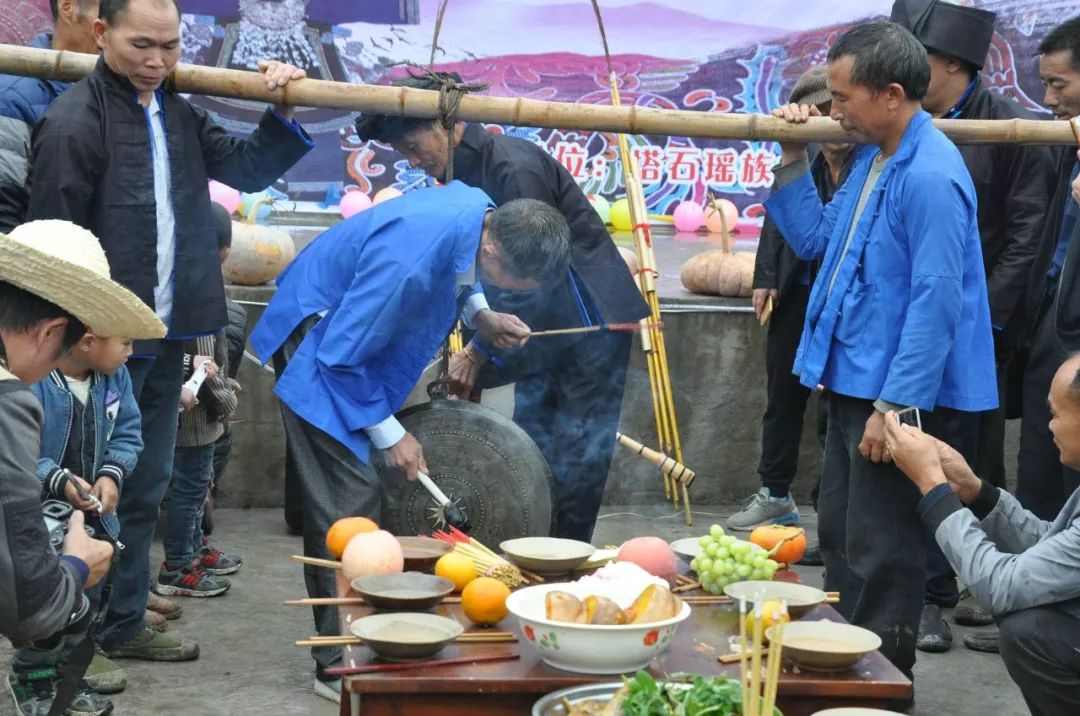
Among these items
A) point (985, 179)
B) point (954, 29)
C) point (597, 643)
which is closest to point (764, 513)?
point (985, 179)

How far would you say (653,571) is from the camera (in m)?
3.37

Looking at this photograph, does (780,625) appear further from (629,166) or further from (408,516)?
(629,166)

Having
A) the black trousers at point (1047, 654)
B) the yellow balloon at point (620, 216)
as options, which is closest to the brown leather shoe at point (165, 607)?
the black trousers at point (1047, 654)

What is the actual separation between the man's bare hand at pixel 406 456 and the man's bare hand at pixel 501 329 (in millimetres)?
753

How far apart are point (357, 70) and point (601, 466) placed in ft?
17.1

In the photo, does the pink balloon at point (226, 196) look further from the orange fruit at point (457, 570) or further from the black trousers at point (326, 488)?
the orange fruit at point (457, 570)

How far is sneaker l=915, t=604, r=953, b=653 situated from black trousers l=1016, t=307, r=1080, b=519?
1.92 feet

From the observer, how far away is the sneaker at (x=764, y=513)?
6.29m

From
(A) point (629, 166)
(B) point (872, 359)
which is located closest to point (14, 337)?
(B) point (872, 359)

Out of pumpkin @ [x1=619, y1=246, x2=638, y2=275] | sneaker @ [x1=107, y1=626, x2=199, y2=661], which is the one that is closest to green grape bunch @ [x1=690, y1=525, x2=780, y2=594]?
sneaker @ [x1=107, y1=626, x2=199, y2=661]

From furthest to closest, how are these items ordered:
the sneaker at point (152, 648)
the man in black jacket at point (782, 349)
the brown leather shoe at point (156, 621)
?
the man in black jacket at point (782, 349), the brown leather shoe at point (156, 621), the sneaker at point (152, 648)

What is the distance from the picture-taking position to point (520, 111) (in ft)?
13.7

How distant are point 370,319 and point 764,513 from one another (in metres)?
2.89

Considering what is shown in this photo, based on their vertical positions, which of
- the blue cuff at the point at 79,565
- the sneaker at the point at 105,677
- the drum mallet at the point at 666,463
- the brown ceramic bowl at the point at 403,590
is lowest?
the sneaker at the point at 105,677
